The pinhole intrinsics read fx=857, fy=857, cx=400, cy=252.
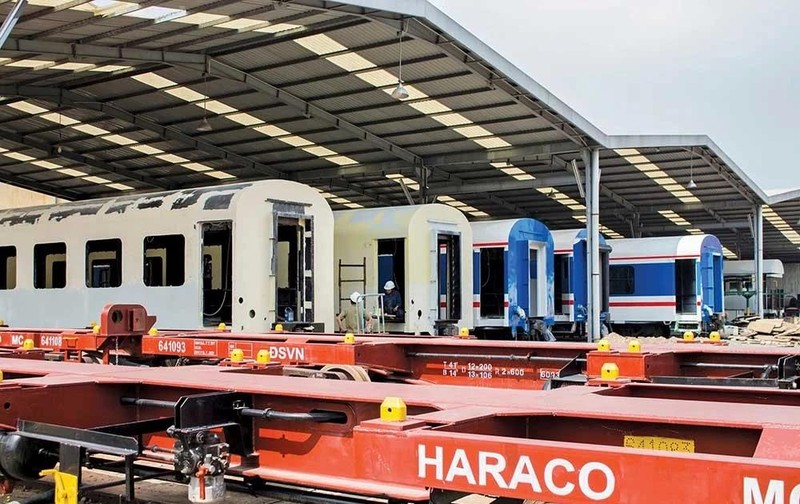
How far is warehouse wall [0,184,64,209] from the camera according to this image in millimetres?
37531

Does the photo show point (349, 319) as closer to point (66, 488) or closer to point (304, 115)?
point (304, 115)

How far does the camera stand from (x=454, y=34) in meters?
17.0

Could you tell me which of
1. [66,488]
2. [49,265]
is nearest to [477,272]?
[49,265]

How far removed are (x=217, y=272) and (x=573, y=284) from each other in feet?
39.8

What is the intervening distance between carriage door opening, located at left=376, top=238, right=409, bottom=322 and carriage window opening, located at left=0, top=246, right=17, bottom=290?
6.87 m

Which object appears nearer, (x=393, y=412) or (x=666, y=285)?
(x=393, y=412)

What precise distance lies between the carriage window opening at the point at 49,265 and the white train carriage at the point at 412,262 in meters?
5.15

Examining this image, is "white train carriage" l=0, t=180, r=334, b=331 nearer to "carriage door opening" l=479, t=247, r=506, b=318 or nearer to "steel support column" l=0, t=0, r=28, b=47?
"steel support column" l=0, t=0, r=28, b=47

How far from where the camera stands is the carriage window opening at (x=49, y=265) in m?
15.4

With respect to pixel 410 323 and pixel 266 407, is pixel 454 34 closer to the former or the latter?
pixel 410 323

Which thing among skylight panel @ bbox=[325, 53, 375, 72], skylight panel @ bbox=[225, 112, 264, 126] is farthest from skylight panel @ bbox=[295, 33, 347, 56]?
skylight panel @ bbox=[225, 112, 264, 126]

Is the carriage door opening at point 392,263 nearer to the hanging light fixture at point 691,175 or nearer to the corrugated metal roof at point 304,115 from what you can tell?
the corrugated metal roof at point 304,115

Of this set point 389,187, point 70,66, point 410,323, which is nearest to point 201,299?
point 410,323

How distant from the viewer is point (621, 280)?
87.2 ft
